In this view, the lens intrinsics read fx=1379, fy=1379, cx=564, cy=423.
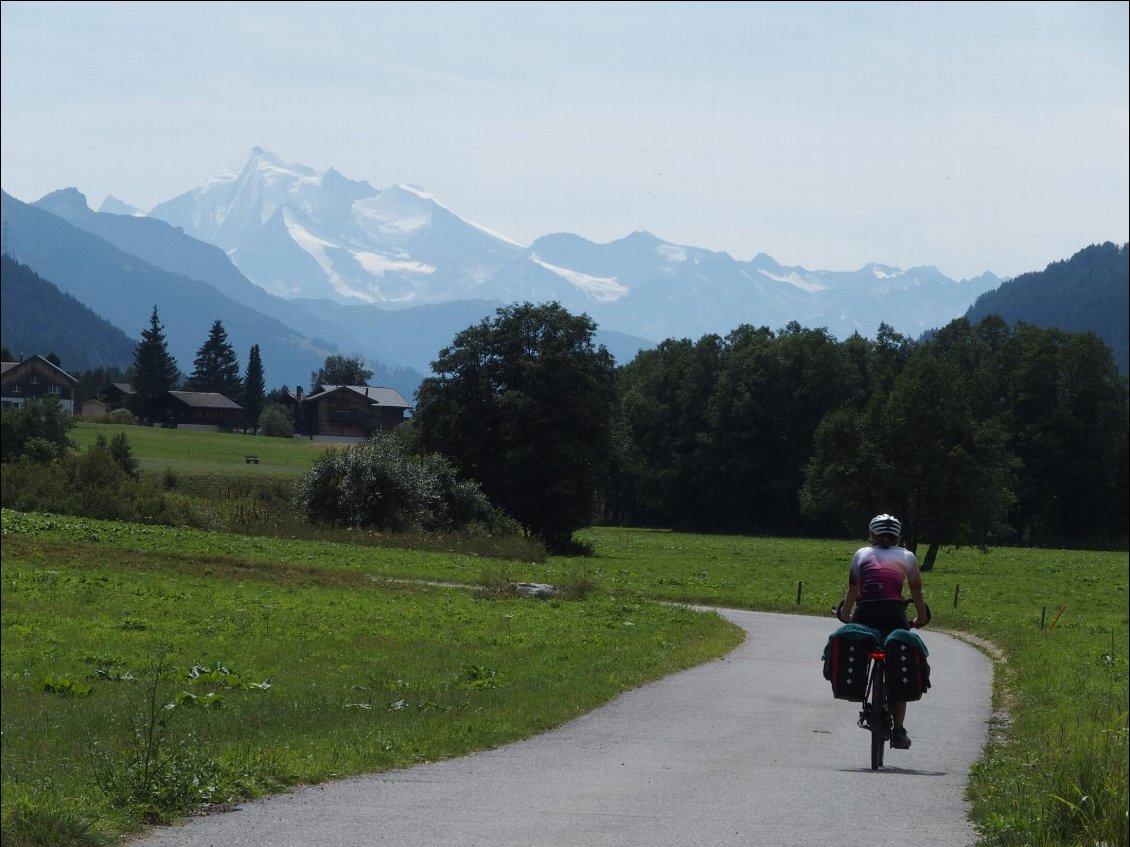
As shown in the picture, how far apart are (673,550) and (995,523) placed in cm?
6394

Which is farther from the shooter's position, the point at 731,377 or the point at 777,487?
the point at 731,377

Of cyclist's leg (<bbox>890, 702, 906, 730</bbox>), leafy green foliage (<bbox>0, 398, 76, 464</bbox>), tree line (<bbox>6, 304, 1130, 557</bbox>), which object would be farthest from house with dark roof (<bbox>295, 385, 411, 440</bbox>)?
cyclist's leg (<bbox>890, 702, 906, 730</bbox>)

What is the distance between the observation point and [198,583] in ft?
128

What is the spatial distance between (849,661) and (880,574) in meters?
0.63

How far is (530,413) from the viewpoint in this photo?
71.4 m

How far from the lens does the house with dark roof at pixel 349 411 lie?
5679 inches

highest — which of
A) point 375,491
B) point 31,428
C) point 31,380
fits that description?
Result: point 31,380

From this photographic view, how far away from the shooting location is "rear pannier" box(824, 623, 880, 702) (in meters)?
8.66

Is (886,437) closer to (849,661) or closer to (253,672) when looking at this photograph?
(849,661)

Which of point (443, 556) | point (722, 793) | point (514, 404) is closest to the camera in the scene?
point (722, 793)

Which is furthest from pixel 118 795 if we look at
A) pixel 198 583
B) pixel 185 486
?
pixel 185 486

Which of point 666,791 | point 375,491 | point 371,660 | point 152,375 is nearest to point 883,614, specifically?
point 666,791

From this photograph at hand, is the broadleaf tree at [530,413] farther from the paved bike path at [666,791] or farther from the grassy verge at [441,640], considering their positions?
the paved bike path at [666,791]

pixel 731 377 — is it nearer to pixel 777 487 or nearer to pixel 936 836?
pixel 777 487
